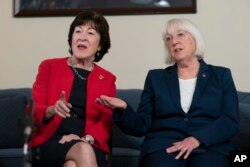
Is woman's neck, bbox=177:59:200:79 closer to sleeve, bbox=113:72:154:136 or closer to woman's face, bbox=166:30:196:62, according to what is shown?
woman's face, bbox=166:30:196:62

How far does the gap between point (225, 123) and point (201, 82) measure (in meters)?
0.22

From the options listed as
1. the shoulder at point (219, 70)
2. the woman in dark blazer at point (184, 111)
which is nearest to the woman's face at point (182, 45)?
the woman in dark blazer at point (184, 111)

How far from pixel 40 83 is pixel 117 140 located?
747 millimetres

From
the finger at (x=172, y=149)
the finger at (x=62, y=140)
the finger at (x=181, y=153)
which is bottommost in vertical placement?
the finger at (x=181, y=153)

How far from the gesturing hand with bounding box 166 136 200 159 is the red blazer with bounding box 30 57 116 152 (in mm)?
298

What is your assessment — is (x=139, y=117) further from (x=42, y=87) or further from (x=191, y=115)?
(x=42, y=87)

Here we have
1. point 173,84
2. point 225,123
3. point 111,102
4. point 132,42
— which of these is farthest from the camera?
point 132,42

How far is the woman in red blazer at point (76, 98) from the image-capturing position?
1.92m

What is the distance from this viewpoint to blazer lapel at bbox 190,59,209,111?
2.07 meters

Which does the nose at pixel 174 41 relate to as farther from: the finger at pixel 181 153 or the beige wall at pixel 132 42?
the beige wall at pixel 132 42

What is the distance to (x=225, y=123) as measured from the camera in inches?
80.1

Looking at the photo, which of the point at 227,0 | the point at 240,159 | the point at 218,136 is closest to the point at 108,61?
the point at 227,0

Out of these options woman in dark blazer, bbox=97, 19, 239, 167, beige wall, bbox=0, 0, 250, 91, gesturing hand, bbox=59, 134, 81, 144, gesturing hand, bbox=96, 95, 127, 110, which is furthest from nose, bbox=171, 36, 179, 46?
beige wall, bbox=0, 0, 250, 91

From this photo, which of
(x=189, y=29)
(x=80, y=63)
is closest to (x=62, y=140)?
(x=80, y=63)
